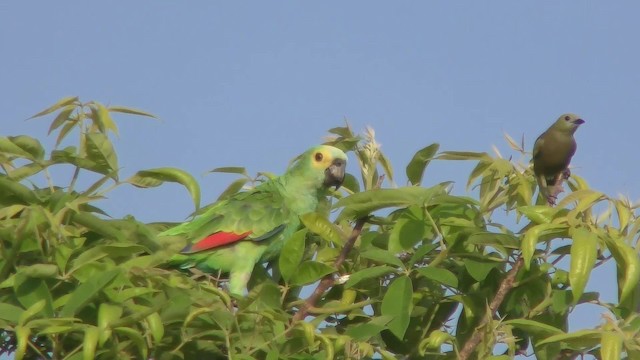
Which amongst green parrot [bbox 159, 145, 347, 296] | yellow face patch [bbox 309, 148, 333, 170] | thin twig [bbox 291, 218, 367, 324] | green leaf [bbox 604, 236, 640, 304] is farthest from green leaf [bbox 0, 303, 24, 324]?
yellow face patch [bbox 309, 148, 333, 170]

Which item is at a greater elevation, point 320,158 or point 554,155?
point 554,155

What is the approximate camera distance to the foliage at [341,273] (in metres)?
2.66

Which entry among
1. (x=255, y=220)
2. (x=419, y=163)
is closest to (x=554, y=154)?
(x=419, y=163)

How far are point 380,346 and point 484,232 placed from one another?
18.5 inches

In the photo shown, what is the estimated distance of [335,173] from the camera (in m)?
4.44

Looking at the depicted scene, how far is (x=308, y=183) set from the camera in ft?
16.1

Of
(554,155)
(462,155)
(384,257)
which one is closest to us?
(384,257)

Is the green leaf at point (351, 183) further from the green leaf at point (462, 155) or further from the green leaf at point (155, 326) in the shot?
the green leaf at point (155, 326)

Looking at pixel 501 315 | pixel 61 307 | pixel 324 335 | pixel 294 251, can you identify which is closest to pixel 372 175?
pixel 294 251

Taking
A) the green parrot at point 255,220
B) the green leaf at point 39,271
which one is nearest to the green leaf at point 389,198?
the green leaf at point 39,271

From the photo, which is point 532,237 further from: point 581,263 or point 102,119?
point 102,119

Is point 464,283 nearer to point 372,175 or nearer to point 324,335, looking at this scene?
point 372,175

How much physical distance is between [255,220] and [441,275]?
1.70m

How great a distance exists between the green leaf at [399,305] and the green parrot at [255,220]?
3.93 feet
